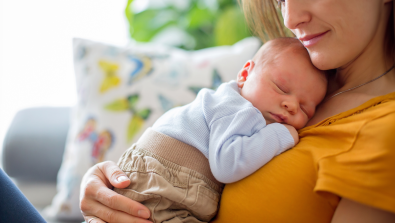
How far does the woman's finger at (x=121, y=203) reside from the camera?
767 mm

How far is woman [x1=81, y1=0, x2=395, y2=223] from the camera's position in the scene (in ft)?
2.09

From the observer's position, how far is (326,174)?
2.16ft

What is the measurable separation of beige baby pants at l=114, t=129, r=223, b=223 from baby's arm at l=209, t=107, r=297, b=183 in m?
0.07

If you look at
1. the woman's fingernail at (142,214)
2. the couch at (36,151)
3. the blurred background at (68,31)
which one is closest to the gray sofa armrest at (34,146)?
the couch at (36,151)

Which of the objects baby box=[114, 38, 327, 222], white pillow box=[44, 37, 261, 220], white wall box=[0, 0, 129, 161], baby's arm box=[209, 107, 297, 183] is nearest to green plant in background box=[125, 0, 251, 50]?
white wall box=[0, 0, 129, 161]

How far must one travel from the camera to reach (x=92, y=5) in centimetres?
235

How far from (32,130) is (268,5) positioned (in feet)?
4.12

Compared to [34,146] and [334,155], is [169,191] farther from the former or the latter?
[34,146]

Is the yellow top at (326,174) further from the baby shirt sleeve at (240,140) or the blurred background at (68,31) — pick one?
the blurred background at (68,31)

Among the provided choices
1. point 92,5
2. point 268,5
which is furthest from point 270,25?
point 92,5

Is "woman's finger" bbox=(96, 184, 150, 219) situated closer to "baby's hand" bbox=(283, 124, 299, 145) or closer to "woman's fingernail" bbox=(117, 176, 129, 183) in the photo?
"woman's fingernail" bbox=(117, 176, 129, 183)

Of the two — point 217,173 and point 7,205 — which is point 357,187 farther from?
point 7,205

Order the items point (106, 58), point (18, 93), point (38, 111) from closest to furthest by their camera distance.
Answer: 1. point (106, 58)
2. point (38, 111)
3. point (18, 93)

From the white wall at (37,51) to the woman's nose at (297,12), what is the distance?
1777mm
